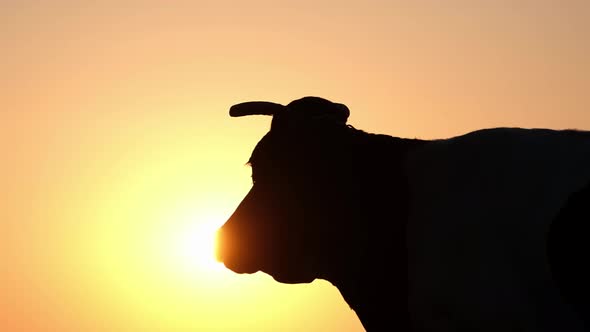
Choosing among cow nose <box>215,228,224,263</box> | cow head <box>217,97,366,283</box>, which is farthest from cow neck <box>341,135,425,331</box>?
cow nose <box>215,228,224,263</box>

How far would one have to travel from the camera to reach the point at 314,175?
374 inches

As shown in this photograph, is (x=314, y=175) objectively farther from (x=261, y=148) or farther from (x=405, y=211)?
(x=405, y=211)

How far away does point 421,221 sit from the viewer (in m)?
7.82

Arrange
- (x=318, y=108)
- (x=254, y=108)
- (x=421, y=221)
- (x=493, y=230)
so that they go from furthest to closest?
(x=318, y=108) < (x=254, y=108) < (x=421, y=221) < (x=493, y=230)

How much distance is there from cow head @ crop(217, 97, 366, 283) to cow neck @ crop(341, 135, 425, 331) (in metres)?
0.25

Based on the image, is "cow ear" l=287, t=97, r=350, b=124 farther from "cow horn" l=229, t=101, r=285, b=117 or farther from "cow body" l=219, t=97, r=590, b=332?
"cow horn" l=229, t=101, r=285, b=117

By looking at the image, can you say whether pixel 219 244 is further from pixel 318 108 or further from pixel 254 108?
pixel 318 108

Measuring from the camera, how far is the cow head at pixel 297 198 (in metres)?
9.30

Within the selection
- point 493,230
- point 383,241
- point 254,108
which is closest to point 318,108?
point 254,108

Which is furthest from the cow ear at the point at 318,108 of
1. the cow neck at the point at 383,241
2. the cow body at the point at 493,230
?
the cow body at the point at 493,230

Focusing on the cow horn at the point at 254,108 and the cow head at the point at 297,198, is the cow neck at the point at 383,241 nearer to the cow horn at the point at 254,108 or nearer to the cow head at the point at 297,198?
the cow head at the point at 297,198

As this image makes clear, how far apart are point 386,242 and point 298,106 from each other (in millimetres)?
2055

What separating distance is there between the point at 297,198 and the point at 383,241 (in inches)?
54.0

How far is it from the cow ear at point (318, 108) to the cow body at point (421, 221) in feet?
0.05
